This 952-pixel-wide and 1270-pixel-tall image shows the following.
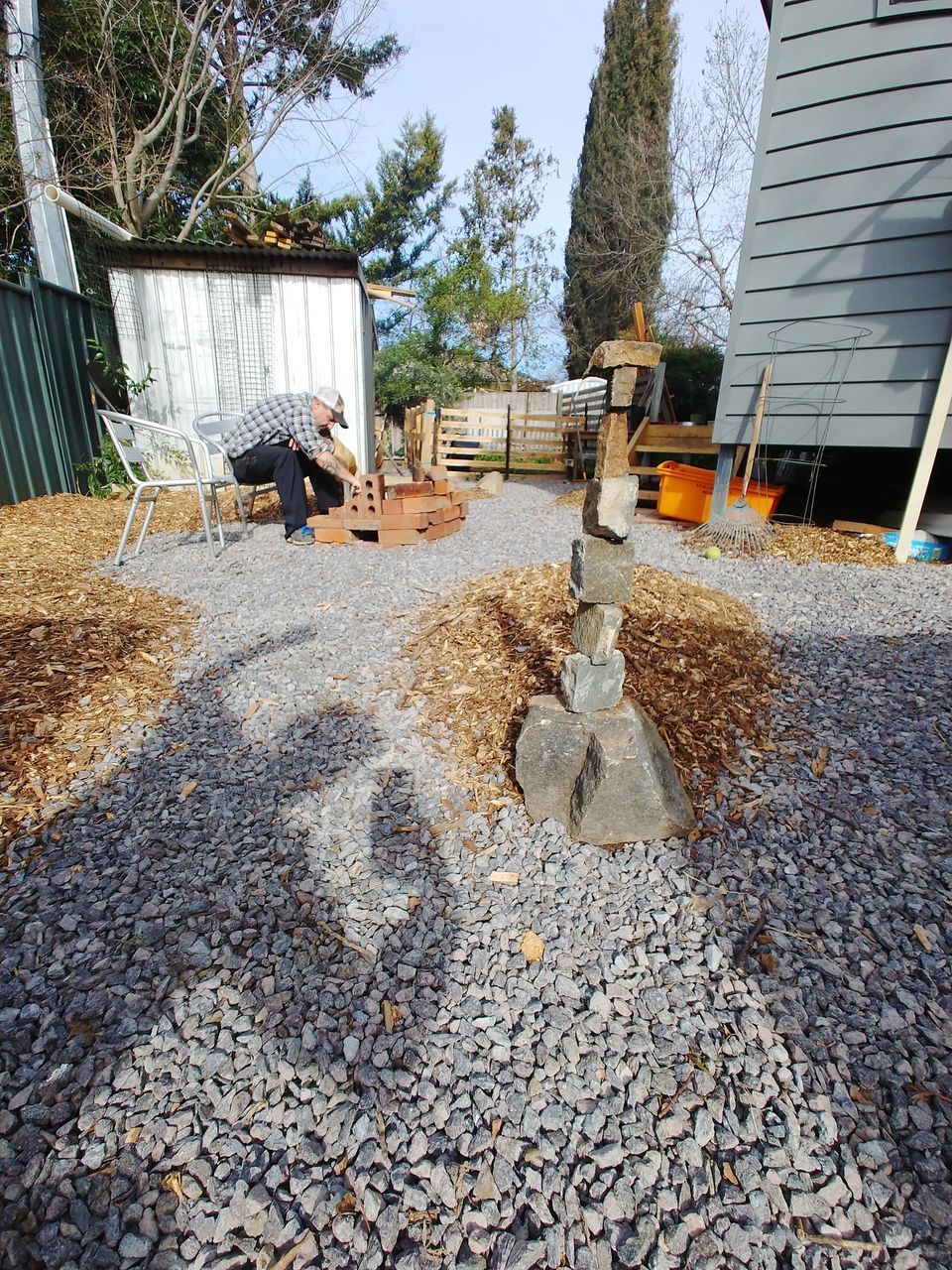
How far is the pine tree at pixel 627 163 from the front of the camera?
1420 cm

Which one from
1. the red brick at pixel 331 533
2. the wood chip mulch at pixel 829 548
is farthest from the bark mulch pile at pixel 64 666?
the wood chip mulch at pixel 829 548

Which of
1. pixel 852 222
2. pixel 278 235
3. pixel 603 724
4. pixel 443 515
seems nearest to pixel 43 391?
pixel 278 235

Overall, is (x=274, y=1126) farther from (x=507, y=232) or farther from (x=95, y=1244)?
(x=507, y=232)

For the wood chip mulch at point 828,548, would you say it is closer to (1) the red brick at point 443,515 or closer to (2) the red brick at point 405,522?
(1) the red brick at point 443,515

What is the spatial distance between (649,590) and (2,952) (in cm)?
284

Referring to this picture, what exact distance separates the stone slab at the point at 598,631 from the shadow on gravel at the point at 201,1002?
0.75 metres

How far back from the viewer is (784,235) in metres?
4.44

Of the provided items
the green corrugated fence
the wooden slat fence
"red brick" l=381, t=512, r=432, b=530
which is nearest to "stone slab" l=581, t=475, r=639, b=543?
"red brick" l=381, t=512, r=432, b=530

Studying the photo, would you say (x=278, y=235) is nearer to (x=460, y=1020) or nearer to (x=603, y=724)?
(x=603, y=724)

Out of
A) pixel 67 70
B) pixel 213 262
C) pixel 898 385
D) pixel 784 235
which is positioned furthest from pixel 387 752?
pixel 67 70

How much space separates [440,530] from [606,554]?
3.23 m

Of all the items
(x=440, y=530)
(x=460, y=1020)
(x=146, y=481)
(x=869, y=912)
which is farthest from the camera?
(x=440, y=530)

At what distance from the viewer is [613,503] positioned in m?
1.64

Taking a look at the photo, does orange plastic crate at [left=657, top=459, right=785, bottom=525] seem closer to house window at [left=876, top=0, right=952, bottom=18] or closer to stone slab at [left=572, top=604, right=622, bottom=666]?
house window at [left=876, top=0, right=952, bottom=18]
